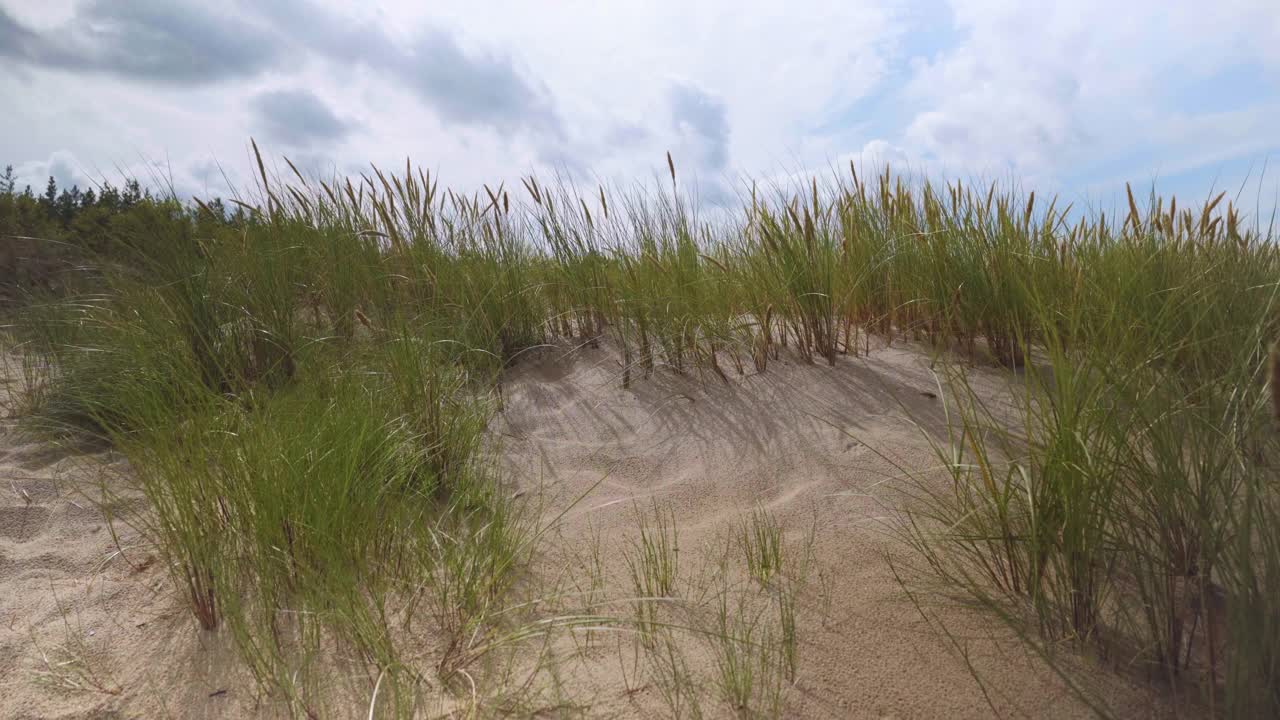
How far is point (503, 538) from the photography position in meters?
2.07

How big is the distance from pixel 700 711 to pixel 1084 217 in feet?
9.55

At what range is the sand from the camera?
1.63 metres

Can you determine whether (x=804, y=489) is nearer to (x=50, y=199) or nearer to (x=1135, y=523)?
(x=1135, y=523)

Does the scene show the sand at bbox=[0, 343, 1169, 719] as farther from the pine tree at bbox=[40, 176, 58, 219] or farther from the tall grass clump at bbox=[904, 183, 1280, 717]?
the pine tree at bbox=[40, 176, 58, 219]

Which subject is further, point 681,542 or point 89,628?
point 681,542

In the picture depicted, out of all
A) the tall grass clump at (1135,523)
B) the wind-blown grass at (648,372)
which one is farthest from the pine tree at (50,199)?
the tall grass clump at (1135,523)

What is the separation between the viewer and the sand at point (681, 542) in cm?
163

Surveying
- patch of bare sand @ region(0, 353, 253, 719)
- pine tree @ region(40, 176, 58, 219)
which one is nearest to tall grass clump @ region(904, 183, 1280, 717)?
patch of bare sand @ region(0, 353, 253, 719)

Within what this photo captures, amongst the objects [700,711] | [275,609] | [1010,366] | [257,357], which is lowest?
[700,711]

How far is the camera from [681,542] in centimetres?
226

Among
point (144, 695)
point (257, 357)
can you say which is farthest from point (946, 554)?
point (257, 357)

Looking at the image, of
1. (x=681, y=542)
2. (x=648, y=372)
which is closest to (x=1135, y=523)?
(x=681, y=542)

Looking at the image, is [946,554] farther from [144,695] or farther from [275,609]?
[144,695]

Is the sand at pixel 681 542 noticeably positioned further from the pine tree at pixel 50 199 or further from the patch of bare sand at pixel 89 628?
the pine tree at pixel 50 199
